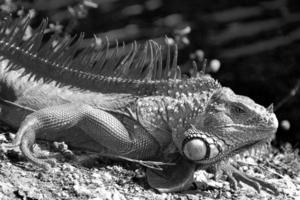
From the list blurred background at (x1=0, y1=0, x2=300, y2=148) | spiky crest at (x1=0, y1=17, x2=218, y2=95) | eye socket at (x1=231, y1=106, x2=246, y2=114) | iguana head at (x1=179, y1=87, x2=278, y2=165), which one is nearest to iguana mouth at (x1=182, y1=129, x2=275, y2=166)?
iguana head at (x1=179, y1=87, x2=278, y2=165)

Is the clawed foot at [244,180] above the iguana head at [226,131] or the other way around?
the other way around

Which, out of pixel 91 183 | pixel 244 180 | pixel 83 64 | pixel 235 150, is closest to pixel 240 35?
pixel 244 180

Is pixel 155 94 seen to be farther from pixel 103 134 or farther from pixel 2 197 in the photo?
pixel 2 197

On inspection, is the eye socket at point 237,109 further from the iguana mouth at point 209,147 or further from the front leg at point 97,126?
the front leg at point 97,126

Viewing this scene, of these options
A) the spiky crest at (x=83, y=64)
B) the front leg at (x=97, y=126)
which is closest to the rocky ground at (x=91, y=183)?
the front leg at (x=97, y=126)

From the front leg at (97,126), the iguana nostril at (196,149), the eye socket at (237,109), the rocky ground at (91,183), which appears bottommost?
the rocky ground at (91,183)

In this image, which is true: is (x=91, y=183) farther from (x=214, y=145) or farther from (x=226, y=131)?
(x=226, y=131)
